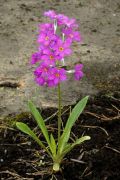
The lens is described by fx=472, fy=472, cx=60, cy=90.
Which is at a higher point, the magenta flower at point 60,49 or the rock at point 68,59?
the magenta flower at point 60,49

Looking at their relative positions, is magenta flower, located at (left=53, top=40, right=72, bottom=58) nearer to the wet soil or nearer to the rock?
the wet soil

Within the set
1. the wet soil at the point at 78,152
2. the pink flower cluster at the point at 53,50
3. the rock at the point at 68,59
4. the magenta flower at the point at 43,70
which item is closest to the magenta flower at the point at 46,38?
the pink flower cluster at the point at 53,50

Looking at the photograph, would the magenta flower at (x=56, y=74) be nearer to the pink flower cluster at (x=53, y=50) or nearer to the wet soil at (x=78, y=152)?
the pink flower cluster at (x=53, y=50)

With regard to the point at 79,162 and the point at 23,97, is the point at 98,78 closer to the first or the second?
the point at 23,97

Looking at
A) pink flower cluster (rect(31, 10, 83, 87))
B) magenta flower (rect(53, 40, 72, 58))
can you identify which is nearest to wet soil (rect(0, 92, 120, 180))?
pink flower cluster (rect(31, 10, 83, 87))

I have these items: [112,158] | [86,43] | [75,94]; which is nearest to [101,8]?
[86,43]

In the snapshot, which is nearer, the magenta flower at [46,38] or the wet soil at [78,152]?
the magenta flower at [46,38]
